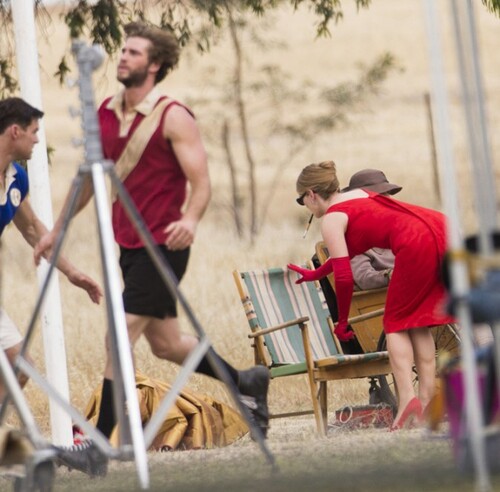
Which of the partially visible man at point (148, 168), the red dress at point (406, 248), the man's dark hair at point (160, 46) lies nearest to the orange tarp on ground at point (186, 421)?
the red dress at point (406, 248)

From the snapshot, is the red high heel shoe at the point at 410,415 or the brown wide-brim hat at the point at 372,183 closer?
the red high heel shoe at the point at 410,415

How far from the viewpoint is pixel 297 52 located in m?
51.3

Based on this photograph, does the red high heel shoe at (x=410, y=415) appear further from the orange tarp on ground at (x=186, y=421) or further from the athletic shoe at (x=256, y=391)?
the athletic shoe at (x=256, y=391)

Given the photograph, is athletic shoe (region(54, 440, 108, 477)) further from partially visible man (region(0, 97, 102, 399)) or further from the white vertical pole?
the white vertical pole

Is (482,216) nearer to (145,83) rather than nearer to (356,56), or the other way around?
(145,83)

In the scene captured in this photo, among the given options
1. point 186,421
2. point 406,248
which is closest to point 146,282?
point 406,248

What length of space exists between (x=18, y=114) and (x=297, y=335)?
321 cm

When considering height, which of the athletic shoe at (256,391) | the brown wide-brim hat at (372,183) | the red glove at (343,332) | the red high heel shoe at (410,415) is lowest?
the red high heel shoe at (410,415)

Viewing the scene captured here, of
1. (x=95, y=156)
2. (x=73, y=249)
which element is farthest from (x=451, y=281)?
(x=73, y=249)

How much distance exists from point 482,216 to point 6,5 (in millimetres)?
6553

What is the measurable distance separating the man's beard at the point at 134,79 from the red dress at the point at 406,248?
2225 millimetres

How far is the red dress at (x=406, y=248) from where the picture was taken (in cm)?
819

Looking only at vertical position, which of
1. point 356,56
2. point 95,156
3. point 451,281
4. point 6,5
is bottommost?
point 451,281

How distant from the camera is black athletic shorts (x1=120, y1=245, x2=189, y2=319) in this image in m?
6.40
